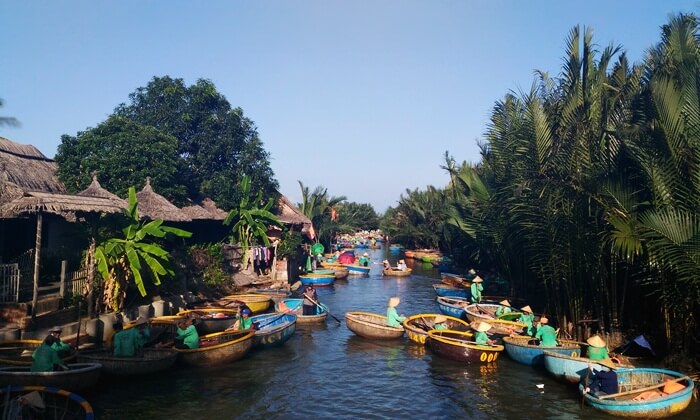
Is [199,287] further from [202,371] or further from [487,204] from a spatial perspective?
[487,204]

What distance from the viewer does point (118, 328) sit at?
16.3 m

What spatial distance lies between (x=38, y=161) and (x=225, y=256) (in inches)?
394

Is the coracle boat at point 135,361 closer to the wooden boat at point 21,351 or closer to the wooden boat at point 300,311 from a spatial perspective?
the wooden boat at point 21,351

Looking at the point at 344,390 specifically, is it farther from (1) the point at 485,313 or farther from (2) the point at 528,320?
(1) the point at 485,313

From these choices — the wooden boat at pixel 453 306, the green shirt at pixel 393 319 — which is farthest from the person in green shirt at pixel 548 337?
the wooden boat at pixel 453 306

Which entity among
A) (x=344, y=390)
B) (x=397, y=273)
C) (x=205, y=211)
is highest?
(x=205, y=211)

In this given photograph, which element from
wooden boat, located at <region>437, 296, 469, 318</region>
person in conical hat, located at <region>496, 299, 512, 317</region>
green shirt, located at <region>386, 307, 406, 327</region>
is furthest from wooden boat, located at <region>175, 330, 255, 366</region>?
person in conical hat, located at <region>496, 299, 512, 317</region>

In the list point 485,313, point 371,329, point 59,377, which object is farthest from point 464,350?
point 59,377

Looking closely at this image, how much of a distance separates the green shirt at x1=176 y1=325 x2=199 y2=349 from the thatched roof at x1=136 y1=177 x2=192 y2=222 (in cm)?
772

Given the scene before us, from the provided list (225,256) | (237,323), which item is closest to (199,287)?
(225,256)

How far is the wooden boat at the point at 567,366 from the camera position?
44.2 feet

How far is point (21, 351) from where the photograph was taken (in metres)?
13.1

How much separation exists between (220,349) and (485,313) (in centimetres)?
1173

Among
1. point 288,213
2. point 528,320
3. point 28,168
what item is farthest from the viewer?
point 288,213
